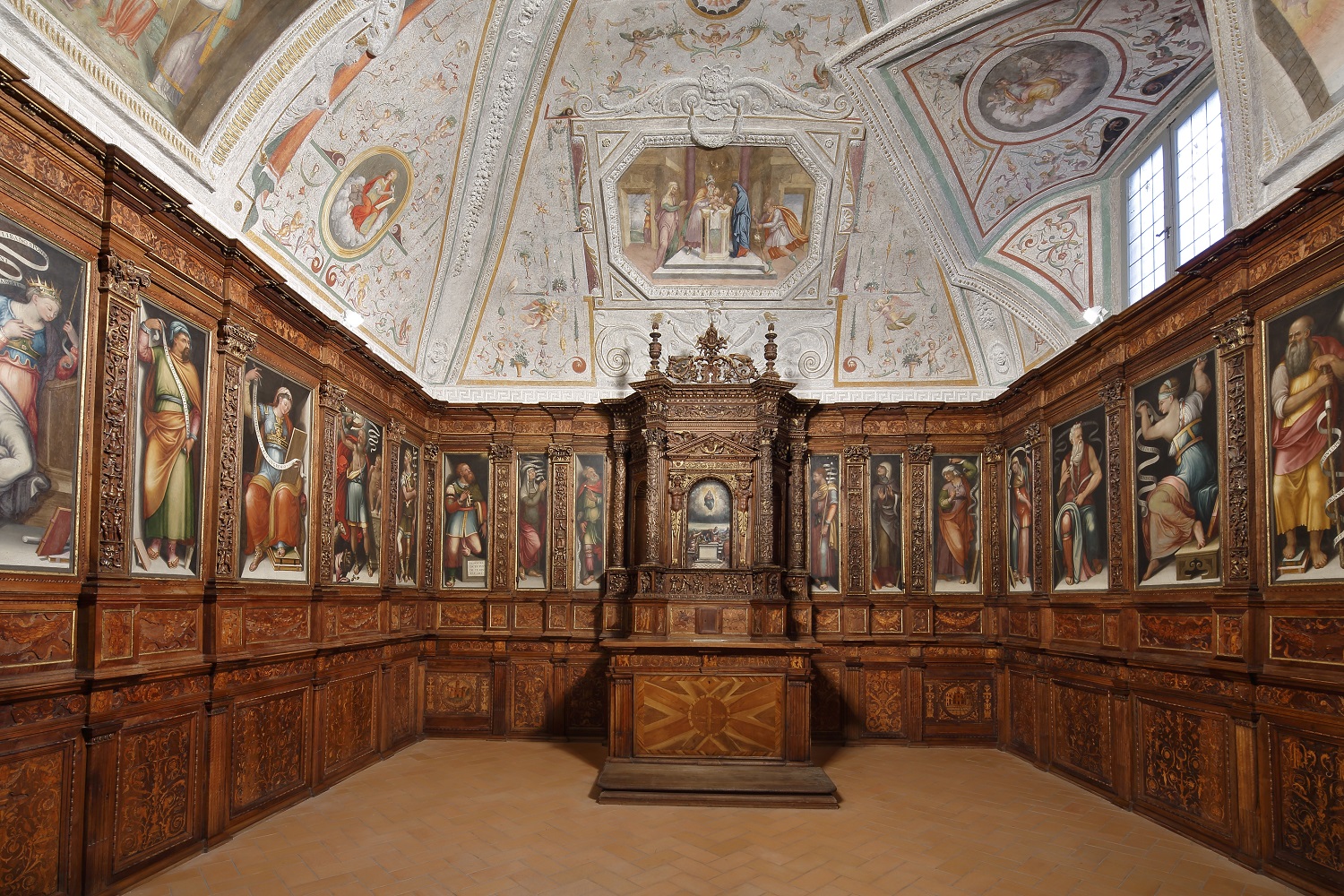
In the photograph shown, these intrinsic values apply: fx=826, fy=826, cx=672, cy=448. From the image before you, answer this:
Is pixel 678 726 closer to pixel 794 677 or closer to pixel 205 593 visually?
pixel 794 677

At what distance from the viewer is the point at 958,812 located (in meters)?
8.98

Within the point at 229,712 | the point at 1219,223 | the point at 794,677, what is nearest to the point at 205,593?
the point at 229,712

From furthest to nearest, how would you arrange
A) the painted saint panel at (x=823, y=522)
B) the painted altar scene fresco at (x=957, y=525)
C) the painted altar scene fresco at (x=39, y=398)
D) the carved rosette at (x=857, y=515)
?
the painted saint panel at (x=823, y=522)
the carved rosette at (x=857, y=515)
the painted altar scene fresco at (x=957, y=525)
the painted altar scene fresco at (x=39, y=398)

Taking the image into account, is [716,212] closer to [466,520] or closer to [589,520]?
[589,520]

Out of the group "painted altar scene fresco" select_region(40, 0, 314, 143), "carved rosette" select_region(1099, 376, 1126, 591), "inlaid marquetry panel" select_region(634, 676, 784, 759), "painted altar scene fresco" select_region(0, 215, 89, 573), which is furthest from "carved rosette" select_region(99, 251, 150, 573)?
"carved rosette" select_region(1099, 376, 1126, 591)

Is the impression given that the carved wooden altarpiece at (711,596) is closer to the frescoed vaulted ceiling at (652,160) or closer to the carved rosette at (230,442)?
the frescoed vaulted ceiling at (652,160)

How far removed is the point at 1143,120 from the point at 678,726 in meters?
9.43

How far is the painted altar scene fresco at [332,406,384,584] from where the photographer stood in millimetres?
10484

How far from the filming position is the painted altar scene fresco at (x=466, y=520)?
44.8ft

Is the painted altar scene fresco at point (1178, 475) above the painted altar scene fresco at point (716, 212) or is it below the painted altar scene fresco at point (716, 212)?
below

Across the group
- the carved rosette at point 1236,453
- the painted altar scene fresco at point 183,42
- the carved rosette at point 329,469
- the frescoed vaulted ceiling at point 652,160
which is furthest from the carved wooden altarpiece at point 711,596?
the painted altar scene fresco at point 183,42

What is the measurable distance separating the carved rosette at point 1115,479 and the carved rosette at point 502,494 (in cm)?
880

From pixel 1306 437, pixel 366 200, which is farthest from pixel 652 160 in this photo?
pixel 1306 437

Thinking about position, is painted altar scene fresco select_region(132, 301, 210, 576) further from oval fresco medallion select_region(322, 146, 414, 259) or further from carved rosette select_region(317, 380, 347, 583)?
oval fresco medallion select_region(322, 146, 414, 259)
